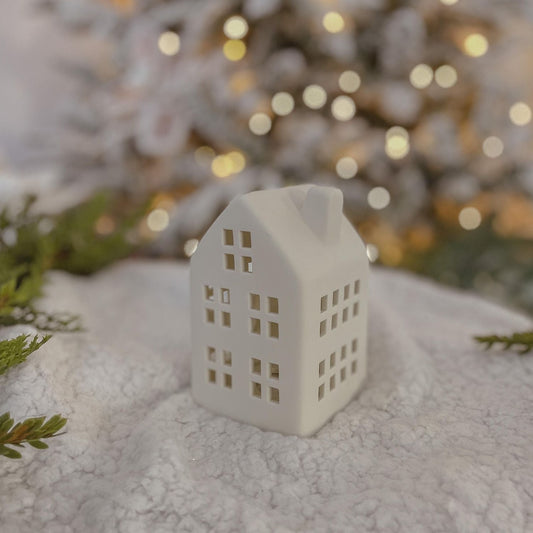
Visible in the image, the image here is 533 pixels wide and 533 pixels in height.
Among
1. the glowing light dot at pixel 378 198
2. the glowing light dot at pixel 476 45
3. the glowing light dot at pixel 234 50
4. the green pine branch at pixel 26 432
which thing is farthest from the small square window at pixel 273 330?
the glowing light dot at pixel 476 45

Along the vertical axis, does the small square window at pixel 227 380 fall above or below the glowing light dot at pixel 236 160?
below

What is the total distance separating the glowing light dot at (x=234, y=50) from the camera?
4.61 feet

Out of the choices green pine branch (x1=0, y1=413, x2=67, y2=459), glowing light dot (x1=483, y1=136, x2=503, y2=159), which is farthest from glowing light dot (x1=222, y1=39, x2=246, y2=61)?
green pine branch (x1=0, y1=413, x2=67, y2=459)

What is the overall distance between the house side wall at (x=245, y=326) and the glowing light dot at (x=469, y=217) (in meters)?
1.05

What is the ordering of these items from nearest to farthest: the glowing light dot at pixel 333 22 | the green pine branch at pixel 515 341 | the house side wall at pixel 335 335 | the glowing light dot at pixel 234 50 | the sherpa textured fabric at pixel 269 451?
the sherpa textured fabric at pixel 269 451, the house side wall at pixel 335 335, the green pine branch at pixel 515 341, the glowing light dot at pixel 333 22, the glowing light dot at pixel 234 50

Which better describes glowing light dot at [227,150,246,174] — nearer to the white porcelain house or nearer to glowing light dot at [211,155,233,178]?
glowing light dot at [211,155,233,178]

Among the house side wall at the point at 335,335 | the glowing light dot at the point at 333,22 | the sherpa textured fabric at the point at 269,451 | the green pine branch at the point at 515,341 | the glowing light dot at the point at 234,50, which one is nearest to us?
the sherpa textured fabric at the point at 269,451

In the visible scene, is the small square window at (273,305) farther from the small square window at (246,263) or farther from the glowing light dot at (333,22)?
the glowing light dot at (333,22)

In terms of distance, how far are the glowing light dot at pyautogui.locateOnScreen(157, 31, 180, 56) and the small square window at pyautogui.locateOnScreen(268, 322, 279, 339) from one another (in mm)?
1056

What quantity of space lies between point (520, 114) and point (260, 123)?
650 millimetres

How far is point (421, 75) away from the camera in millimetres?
1370

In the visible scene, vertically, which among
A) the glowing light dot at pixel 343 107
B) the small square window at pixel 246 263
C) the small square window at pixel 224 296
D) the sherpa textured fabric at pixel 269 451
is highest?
the glowing light dot at pixel 343 107

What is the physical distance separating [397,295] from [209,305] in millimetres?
501

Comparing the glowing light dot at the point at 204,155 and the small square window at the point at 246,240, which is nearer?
the small square window at the point at 246,240
